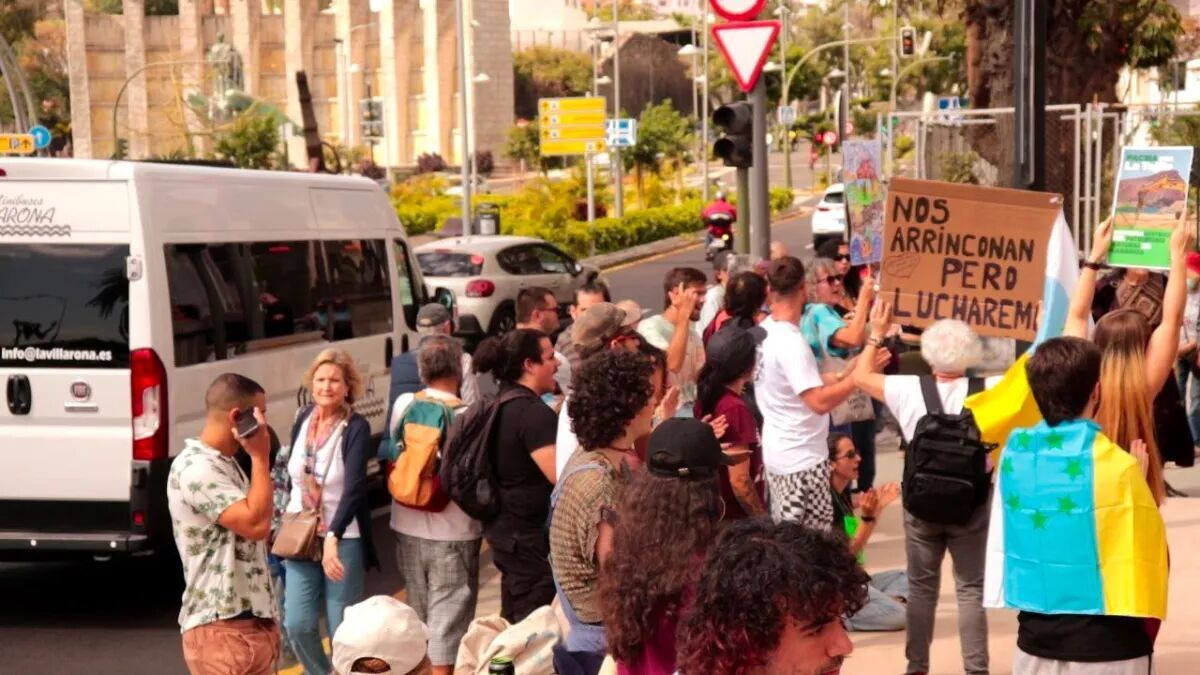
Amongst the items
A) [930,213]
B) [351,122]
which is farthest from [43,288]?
[351,122]

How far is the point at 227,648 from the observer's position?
593 centimetres

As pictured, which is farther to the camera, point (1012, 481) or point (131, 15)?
point (131, 15)

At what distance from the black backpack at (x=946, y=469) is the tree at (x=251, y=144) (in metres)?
51.3

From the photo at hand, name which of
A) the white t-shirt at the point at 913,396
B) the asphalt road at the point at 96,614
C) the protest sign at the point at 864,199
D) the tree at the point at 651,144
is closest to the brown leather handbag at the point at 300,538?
the asphalt road at the point at 96,614

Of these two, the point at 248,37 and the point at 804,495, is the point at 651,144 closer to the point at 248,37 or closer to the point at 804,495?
the point at 804,495

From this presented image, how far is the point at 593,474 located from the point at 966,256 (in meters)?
2.82

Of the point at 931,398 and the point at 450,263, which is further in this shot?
the point at 450,263

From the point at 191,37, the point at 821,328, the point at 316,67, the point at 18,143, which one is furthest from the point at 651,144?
the point at 191,37

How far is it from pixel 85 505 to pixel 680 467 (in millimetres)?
5175

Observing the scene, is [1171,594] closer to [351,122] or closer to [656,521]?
[656,521]

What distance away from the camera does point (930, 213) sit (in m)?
7.52

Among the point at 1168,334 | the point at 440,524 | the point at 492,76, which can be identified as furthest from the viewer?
the point at 492,76

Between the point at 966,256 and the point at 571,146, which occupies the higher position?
the point at 966,256

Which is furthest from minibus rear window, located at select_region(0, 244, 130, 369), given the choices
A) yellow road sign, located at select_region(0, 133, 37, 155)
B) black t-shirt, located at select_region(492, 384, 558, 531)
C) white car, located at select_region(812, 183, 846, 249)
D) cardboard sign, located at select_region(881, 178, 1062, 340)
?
white car, located at select_region(812, 183, 846, 249)
